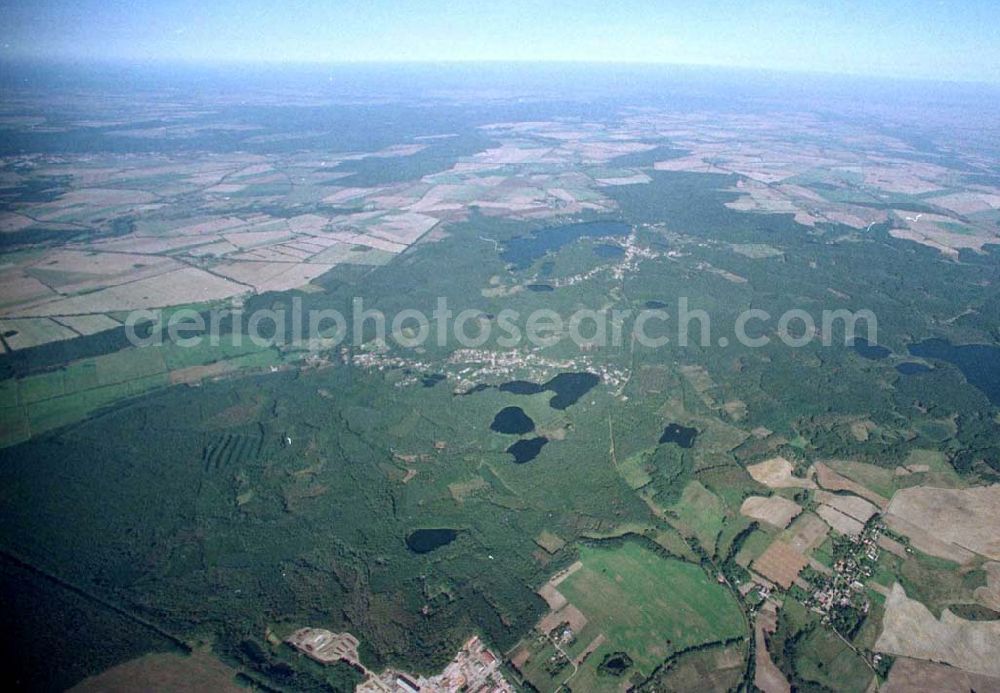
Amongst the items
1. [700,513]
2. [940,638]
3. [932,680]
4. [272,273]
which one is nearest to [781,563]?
[700,513]

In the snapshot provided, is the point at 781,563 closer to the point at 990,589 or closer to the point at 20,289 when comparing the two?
the point at 990,589

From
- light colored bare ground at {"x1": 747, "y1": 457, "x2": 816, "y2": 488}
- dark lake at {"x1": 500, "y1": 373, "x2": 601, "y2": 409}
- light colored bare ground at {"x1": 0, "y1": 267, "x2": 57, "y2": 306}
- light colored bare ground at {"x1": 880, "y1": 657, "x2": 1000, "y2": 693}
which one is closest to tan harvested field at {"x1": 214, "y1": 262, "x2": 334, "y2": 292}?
light colored bare ground at {"x1": 0, "y1": 267, "x2": 57, "y2": 306}

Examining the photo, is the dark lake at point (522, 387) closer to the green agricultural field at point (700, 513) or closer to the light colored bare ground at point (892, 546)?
the green agricultural field at point (700, 513)

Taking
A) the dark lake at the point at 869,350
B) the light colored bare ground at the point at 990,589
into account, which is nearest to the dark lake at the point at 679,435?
the light colored bare ground at the point at 990,589

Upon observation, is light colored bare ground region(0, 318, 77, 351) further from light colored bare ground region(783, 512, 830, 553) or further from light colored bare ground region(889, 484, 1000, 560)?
light colored bare ground region(889, 484, 1000, 560)

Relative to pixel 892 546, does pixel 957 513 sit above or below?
above

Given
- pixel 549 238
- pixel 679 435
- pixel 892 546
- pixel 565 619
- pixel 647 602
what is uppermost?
pixel 549 238
